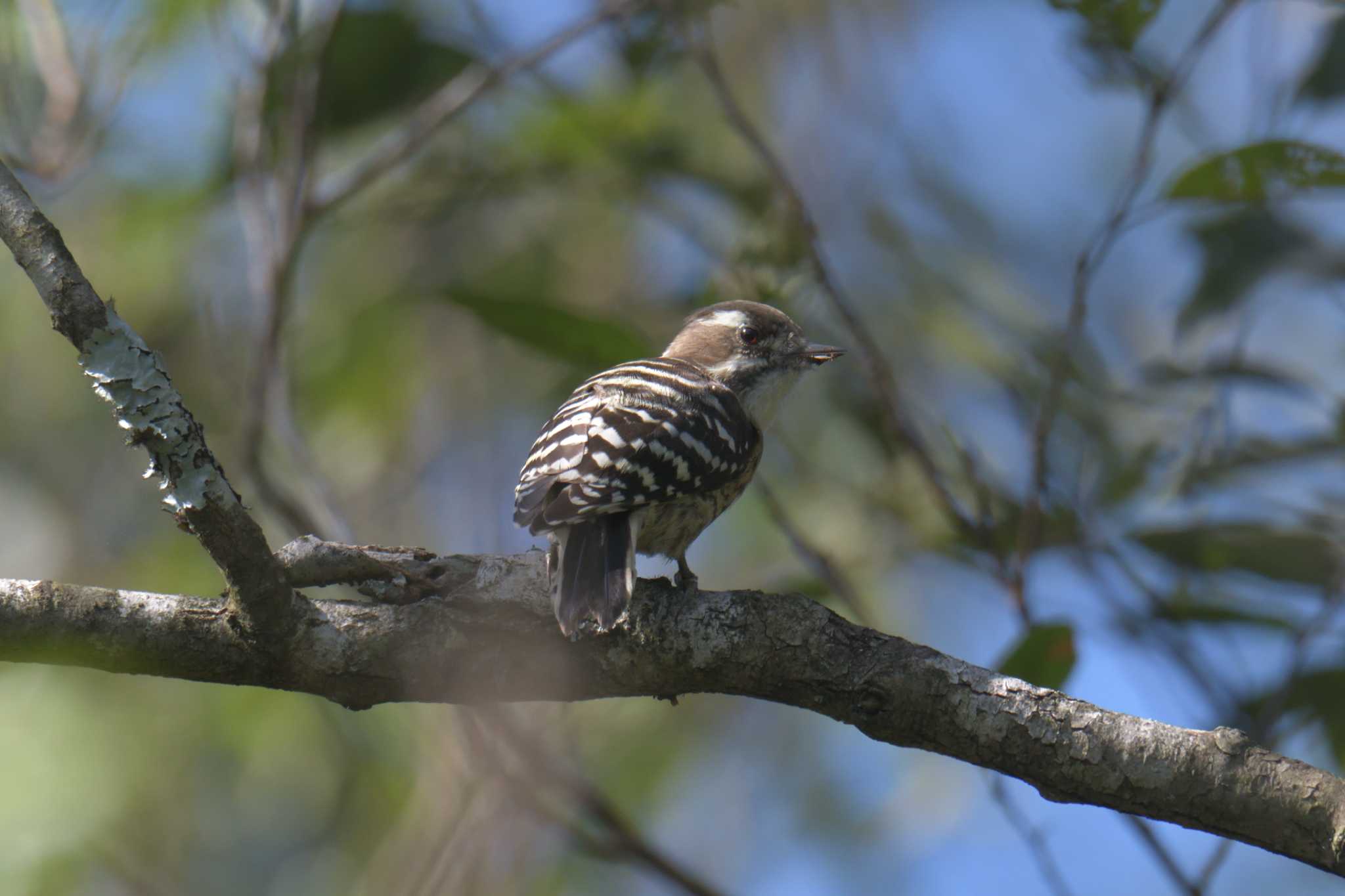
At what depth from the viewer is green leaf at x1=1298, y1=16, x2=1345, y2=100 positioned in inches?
162

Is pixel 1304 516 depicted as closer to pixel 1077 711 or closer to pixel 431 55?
pixel 1077 711

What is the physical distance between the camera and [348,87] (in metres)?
5.14

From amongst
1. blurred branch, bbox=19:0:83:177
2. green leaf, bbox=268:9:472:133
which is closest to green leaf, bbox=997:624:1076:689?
green leaf, bbox=268:9:472:133

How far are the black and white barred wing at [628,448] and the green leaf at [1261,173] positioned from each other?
148 centimetres

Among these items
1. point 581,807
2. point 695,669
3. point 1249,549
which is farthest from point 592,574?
point 1249,549

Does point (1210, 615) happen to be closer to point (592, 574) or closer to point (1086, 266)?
point (1086, 266)

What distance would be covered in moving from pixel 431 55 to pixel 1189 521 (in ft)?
11.0

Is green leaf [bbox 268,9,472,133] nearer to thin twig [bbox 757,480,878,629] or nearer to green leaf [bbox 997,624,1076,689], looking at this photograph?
thin twig [bbox 757,480,878,629]

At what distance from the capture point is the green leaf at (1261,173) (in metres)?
3.40

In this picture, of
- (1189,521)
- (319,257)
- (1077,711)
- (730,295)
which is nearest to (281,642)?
(1077,711)

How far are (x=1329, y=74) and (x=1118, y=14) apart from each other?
102 centimetres

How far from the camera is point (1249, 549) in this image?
4.06 metres

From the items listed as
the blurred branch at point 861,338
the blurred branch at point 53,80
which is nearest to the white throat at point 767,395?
the blurred branch at point 861,338

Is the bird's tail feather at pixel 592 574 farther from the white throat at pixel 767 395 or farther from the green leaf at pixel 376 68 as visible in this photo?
the green leaf at pixel 376 68
